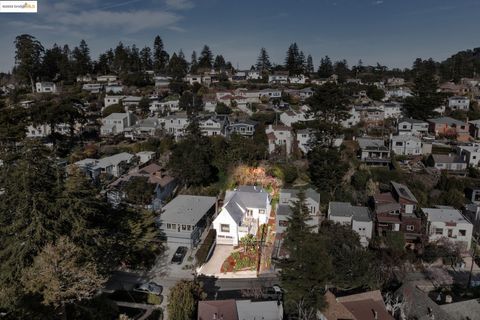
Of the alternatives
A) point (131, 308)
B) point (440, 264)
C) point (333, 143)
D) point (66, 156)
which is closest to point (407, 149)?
point (333, 143)

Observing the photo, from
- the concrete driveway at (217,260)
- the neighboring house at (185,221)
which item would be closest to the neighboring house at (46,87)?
the neighboring house at (185,221)

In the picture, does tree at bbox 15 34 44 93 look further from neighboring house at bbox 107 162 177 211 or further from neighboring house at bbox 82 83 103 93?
neighboring house at bbox 107 162 177 211

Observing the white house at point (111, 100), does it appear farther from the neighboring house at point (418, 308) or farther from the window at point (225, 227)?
the neighboring house at point (418, 308)

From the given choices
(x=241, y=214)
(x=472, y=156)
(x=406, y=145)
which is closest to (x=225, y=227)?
(x=241, y=214)

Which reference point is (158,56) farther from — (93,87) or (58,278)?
(58,278)

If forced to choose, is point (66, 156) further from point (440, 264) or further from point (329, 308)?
point (440, 264)

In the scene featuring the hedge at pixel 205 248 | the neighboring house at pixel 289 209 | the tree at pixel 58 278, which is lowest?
the hedge at pixel 205 248
